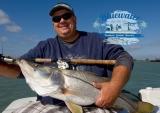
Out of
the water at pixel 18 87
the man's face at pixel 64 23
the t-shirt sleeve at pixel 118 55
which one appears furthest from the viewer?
the water at pixel 18 87

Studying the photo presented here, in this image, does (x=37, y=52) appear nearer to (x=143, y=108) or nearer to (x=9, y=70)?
(x=9, y=70)

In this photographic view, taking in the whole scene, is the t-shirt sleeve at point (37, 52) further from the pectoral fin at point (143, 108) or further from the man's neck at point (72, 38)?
the pectoral fin at point (143, 108)

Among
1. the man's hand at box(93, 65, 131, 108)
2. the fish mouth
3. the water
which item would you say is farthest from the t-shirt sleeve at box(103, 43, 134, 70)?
the water

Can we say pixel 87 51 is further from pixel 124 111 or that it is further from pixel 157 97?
pixel 157 97

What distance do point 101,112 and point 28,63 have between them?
3.04 ft

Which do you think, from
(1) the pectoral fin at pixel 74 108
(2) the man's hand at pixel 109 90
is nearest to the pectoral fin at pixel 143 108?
(2) the man's hand at pixel 109 90

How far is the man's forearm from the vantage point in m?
3.82

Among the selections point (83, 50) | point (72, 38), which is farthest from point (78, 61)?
point (72, 38)

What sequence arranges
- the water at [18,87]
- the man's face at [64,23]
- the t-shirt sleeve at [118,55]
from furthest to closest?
the water at [18,87]
the man's face at [64,23]
the t-shirt sleeve at [118,55]

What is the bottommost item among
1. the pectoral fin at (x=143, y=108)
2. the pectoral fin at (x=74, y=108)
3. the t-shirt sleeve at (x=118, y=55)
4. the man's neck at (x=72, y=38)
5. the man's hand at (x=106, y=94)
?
the pectoral fin at (x=143, y=108)

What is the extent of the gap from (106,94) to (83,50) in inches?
31.9

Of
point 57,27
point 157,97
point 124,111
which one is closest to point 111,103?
point 124,111

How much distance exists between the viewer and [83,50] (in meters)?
3.97

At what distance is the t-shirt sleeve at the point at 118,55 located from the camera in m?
3.66
